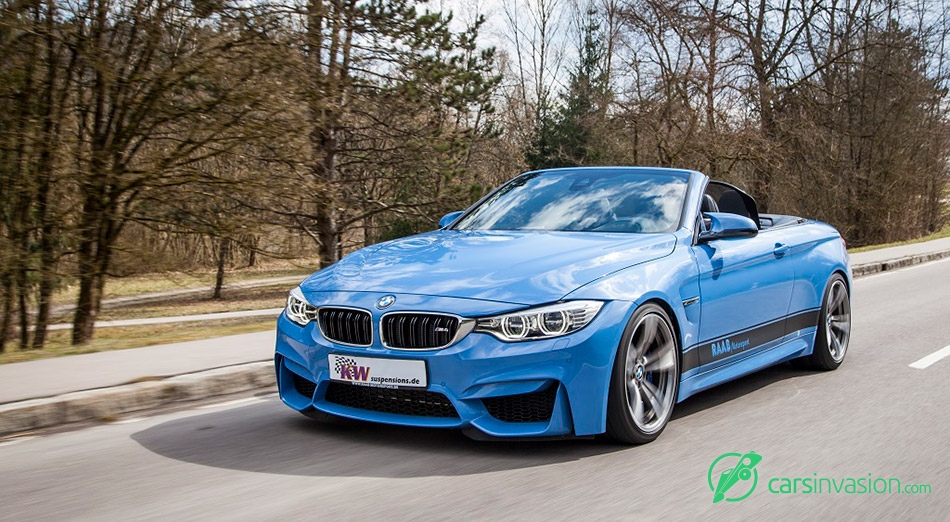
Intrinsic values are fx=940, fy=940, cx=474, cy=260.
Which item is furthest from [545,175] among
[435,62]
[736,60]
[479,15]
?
[736,60]

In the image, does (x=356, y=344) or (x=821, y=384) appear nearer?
(x=356, y=344)

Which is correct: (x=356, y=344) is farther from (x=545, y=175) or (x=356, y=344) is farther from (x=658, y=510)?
(x=545, y=175)

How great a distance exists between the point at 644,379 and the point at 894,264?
A: 53.7 ft

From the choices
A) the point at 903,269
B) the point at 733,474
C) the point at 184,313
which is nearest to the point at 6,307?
the point at 733,474

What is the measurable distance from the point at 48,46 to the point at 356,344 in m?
9.02

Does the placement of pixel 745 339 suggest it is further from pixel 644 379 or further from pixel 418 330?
pixel 418 330

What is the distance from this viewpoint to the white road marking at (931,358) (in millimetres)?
7242

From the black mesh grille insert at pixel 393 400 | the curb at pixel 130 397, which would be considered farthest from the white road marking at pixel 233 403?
the black mesh grille insert at pixel 393 400

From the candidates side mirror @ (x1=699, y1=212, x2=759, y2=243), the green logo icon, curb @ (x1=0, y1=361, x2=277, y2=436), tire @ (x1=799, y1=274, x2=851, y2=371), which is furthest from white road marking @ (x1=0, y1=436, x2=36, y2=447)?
tire @ (x1=799, y1=274, x2=851, y2=371)

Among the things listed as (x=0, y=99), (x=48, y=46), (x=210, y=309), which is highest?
(x=48, y=46)

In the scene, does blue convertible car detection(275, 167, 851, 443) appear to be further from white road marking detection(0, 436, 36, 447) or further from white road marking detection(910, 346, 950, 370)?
white road marking detection(910, 346, 950, 370)

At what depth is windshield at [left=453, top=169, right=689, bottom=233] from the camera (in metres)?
5.67

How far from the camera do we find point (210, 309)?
30.6 metres

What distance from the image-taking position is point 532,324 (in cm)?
430
